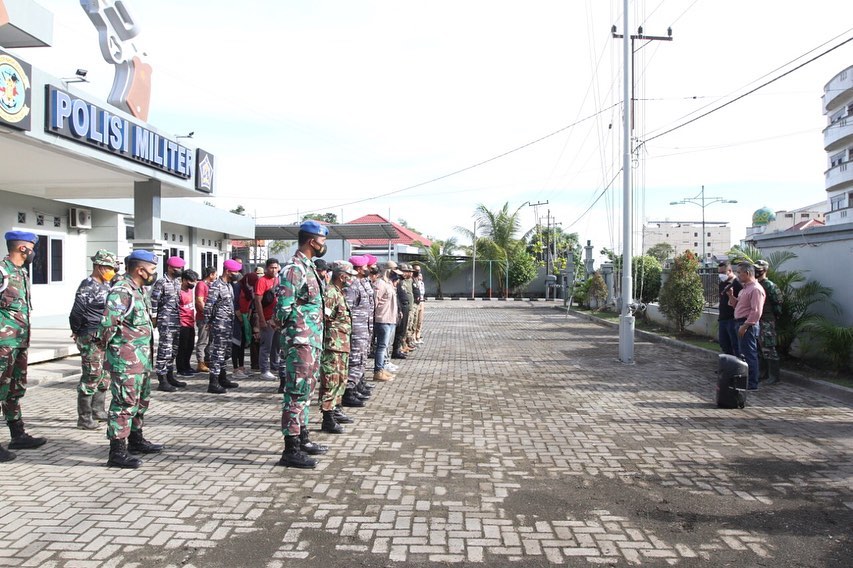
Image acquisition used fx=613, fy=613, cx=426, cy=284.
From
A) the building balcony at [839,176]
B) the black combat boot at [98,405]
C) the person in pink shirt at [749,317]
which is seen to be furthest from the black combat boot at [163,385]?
the building balcony at [839,176]

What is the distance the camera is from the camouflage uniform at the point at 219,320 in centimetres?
796

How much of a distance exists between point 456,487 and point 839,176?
55861mm

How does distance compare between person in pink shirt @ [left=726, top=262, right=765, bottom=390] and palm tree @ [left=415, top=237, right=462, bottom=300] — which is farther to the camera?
palm tree @ [left=415, top=237, right=462, bottom=300]

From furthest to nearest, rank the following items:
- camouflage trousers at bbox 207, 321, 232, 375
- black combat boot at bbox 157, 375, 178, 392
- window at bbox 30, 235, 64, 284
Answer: window at bbox 30, 235, 64, 284, black combat boot at bbox 157, 375, 178, 392, camouflage trousers at bbox 207, 321, 232, 375

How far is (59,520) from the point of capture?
391cm

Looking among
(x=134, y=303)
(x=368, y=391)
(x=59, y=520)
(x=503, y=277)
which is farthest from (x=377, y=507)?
(x=503, y=277)

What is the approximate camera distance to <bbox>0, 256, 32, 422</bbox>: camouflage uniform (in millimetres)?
5152

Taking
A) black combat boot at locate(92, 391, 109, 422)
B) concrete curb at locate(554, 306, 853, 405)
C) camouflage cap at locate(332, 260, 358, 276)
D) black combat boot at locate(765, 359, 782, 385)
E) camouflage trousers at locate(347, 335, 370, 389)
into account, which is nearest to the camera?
black combat boot at locate(92, 391, 109, 422)

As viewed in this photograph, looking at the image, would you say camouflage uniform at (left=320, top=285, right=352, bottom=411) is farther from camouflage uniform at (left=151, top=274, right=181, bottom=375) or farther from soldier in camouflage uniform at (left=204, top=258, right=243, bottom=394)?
camouflage uniform at (left=151, top=274, right=181, bottom=375)

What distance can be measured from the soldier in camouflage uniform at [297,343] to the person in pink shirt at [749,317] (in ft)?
19.9

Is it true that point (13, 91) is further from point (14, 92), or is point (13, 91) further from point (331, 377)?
point (331, 377)

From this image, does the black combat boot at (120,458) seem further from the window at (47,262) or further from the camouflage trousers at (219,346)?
the window at (47,262)

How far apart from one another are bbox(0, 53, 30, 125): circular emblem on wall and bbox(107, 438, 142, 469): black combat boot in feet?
16.2

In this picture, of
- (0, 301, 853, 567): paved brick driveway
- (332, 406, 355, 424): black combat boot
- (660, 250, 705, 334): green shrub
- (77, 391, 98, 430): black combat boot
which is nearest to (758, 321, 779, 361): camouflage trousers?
(0, 301, 853, 567): paved brick driveway
